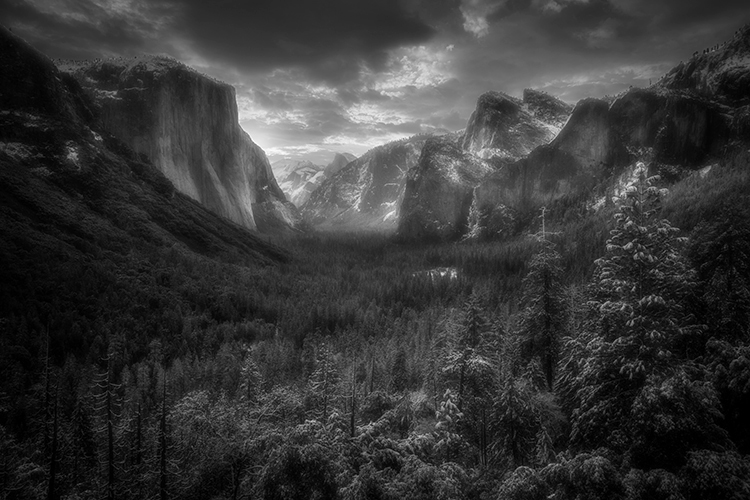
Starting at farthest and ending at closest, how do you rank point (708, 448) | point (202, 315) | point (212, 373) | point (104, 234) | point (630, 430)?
point (104, 234), point (202, 315), point (212, 373), point (630, 430), point (708, 448)

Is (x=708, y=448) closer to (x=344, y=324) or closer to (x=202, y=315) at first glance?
(x=344, y=324)

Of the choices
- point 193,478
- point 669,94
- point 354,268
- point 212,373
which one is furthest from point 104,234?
point 669,94

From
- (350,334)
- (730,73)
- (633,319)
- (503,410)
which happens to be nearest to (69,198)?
(350,334)

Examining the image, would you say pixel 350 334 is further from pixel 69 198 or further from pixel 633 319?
pixel 69 198

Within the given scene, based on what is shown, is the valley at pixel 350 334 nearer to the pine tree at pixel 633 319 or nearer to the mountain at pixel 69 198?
the pine tree at pixel 633 319

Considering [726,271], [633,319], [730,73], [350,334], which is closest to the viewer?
[633,319]

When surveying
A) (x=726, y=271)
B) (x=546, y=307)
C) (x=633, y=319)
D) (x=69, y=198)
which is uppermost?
(x=69, y=198)

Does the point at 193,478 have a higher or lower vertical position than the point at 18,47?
lower

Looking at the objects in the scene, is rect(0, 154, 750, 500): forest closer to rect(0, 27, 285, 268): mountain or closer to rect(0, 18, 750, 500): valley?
rect(0, 18, 750, 500): valley

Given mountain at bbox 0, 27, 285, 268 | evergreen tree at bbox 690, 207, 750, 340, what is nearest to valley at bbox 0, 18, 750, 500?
evergreen tree at bbox 690, 207, 750, 340
